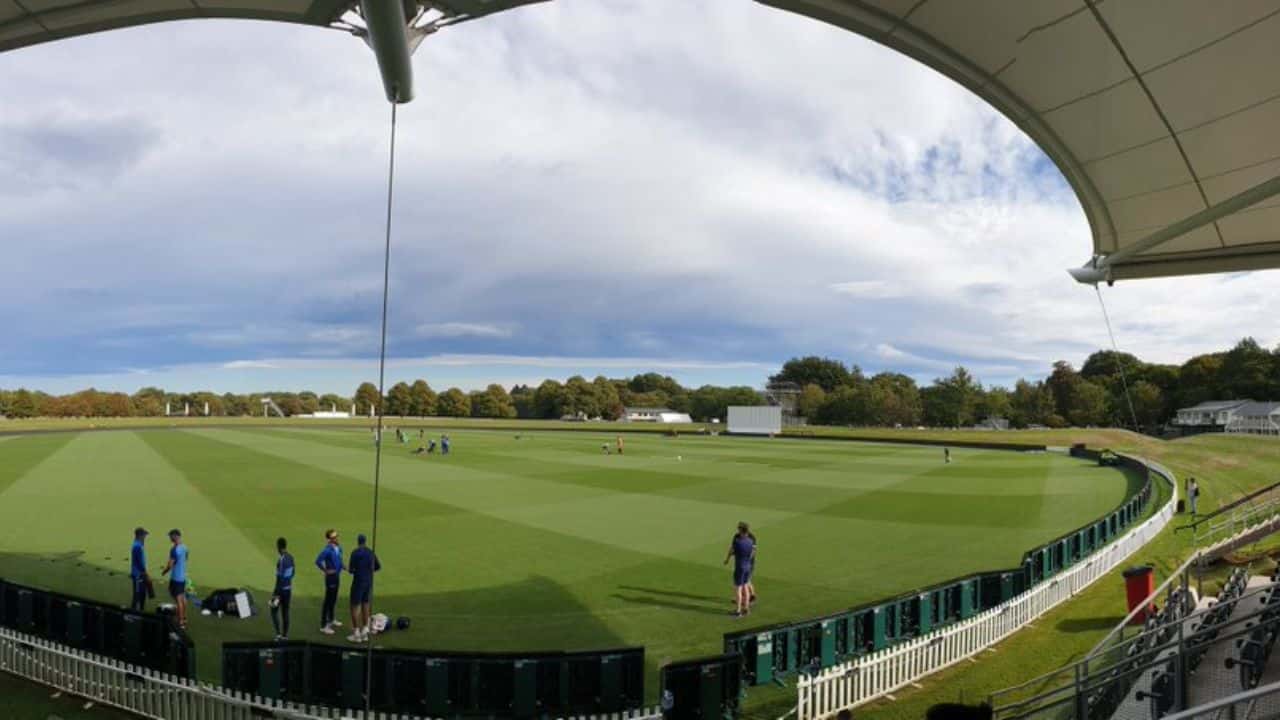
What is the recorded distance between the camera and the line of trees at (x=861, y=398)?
10056 centimetres

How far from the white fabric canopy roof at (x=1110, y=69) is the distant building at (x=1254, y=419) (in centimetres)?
8945

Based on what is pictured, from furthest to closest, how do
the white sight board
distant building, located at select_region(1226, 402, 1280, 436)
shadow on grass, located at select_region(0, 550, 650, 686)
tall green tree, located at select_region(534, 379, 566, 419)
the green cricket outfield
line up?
tall green tree, located at select_region(534, 379, 566, 419)
the white sight board
distant building, located at select_region(1226, 402, 1280, 436)
the green cricket outfield
shadow on grass, located at select_region(0, 550, 650, 686)

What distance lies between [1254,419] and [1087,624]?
90.9 m

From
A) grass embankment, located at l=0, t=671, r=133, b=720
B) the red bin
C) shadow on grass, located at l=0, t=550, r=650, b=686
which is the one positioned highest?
the red bin

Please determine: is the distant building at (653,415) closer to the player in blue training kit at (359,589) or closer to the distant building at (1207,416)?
the distant building at (1207,416)

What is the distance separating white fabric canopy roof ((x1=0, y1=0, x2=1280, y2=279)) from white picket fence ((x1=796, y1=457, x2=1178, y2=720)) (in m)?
6.25

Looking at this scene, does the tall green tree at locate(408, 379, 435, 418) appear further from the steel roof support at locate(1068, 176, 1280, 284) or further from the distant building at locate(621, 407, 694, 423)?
the steel roof support at locate(1068, 176, 1280, 284)

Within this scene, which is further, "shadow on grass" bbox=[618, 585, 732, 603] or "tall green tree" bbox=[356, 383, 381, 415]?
"tall green tree" bbox=[356, 383, 381, 415]

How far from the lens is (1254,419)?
266ft

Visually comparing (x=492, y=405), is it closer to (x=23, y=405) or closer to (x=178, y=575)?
(x=23, y=405)

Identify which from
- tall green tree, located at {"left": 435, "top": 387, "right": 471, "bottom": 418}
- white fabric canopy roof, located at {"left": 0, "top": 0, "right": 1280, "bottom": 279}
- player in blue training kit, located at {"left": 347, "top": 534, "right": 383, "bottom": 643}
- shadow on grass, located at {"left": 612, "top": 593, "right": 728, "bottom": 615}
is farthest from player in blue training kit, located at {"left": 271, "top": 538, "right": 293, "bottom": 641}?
tall green tree, located at {"left": 435, "top": 387, "right": 471, "bottom": 418}

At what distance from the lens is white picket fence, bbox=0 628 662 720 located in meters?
8.27

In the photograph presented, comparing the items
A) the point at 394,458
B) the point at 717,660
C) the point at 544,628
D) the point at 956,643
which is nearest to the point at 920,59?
the point at 717,660

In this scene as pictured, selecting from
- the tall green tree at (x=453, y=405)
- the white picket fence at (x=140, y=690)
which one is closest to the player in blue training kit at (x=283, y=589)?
the white picket fence at (x=140, y=690)
